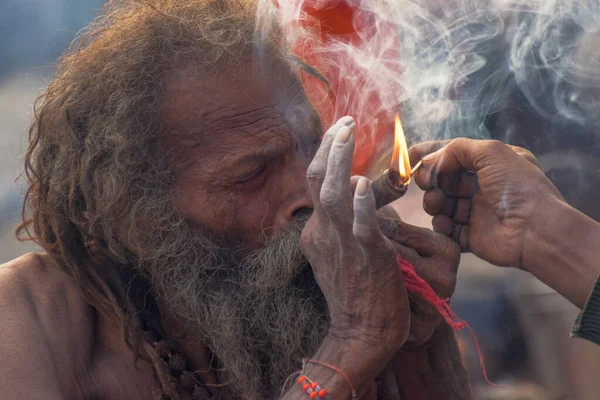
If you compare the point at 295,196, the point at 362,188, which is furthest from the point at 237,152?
the point at 362,188

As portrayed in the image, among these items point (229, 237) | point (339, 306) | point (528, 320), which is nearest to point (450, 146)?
point (339, 306)

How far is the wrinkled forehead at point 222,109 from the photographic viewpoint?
2.87 meters

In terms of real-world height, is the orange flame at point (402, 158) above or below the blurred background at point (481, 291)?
above

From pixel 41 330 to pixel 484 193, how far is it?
1.71 m

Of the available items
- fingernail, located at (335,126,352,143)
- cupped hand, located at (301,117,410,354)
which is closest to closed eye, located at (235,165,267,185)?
Result: cupped hand, located at (301,117,410,354)

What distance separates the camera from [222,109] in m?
2.88

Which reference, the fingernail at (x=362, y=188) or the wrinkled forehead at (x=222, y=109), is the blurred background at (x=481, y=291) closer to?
the wrinkled forehead at (x=222, y=109)

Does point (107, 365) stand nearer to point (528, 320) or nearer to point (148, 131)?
point (148, 131)

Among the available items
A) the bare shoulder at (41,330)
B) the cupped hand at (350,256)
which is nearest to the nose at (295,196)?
the cupped hand at (350,256)

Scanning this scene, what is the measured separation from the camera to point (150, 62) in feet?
9.60

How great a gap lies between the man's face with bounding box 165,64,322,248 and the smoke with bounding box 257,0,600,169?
0.46 m

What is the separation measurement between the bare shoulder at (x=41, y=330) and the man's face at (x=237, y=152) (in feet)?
2.12

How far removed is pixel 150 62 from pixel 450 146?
4.13 ft

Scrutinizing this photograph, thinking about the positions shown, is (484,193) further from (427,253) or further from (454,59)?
(454,59)
